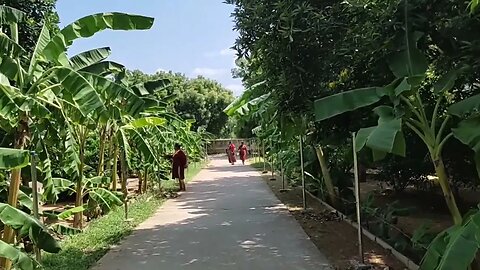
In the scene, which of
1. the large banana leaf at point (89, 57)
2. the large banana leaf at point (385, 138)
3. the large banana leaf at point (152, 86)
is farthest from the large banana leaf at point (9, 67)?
the large banana leaf at point (385, 138)

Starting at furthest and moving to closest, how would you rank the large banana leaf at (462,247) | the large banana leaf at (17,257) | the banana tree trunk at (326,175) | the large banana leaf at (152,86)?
the banana tree trunk at (326,175)
the large banana leaf at (152,86)
the large banana leaf at (17,257)
the large banana leaf at (462,247)

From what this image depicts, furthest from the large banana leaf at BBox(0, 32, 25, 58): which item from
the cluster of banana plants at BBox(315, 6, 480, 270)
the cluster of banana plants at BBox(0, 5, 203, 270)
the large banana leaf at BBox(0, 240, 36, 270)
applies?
the cluster of banana plants at BBox(315, 6, 480, 270)

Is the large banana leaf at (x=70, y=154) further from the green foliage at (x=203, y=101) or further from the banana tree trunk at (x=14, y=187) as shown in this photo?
the green foliage at (x=203, y=101)

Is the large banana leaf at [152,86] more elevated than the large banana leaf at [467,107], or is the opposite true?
the large banana leaf at [152,86]

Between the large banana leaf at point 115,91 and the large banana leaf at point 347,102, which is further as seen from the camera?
the large banana leaf at point 115,91

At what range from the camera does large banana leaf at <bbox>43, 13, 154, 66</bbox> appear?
660 centimetres

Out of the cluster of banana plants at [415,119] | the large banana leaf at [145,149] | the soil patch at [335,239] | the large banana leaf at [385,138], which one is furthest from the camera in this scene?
the large banana leaf at [145,149]

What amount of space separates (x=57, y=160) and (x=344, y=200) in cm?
689

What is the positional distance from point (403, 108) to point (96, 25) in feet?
13.6

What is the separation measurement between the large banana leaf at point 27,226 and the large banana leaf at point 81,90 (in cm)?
147

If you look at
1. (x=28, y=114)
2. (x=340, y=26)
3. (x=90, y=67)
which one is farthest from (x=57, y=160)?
(x=340, y=26)

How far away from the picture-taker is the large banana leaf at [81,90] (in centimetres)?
606

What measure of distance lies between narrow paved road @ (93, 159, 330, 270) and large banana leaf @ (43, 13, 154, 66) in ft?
11.1

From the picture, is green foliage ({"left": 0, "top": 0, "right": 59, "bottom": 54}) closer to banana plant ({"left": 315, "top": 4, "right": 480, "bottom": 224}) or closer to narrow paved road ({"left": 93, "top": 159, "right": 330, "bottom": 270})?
narrow paved road ({"left": 93, "top": 159, "right": 330, "bottom": 270})
